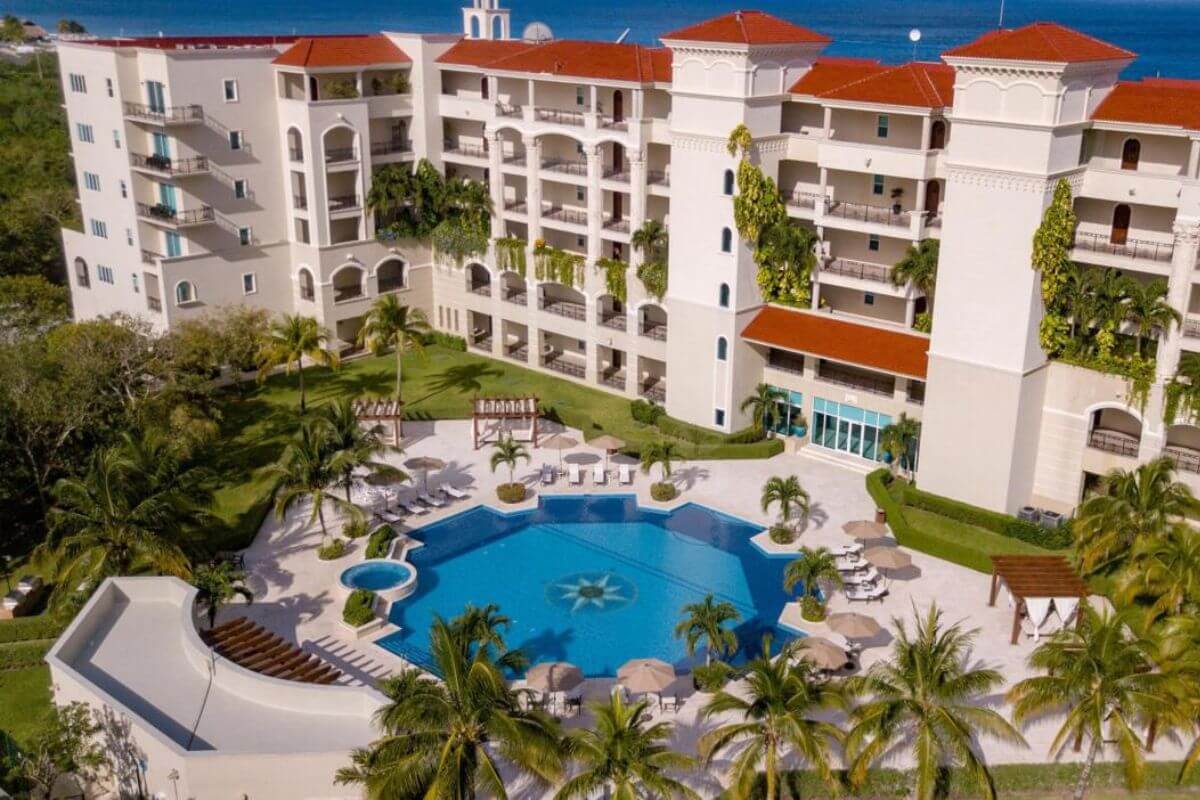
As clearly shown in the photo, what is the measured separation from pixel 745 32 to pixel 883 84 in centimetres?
598

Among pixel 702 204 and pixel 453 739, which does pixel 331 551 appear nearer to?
pixel 453 739

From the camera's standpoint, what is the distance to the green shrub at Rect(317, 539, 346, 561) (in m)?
39.6

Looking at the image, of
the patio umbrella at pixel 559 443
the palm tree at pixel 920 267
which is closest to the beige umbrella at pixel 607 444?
the patio umbrella at pixel 559 443

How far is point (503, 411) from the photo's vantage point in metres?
49.1

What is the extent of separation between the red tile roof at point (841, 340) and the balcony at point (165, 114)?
28.3 m

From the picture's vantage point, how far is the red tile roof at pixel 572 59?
50812 millimetres

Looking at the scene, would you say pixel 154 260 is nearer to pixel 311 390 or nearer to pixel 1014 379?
pixel 311 390

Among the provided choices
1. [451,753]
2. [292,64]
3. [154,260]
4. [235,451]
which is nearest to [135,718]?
[451,753]

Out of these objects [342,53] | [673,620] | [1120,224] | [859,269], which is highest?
[342,53]

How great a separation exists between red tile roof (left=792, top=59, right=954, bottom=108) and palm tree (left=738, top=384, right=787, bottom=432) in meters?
12.9

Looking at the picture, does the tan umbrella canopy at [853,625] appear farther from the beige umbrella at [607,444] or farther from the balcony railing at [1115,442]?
the beige umbrella at [607,444]

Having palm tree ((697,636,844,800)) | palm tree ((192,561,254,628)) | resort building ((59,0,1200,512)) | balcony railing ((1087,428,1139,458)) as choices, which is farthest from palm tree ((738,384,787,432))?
palm tree ((192,561,254,628))

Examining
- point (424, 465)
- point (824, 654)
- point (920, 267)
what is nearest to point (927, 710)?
point (824, 654)

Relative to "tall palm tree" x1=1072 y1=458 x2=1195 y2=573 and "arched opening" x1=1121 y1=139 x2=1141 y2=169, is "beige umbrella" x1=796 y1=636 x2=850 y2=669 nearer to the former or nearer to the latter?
"tall palm tree" x1=1072 y1=458 x2=1195 y2=573
